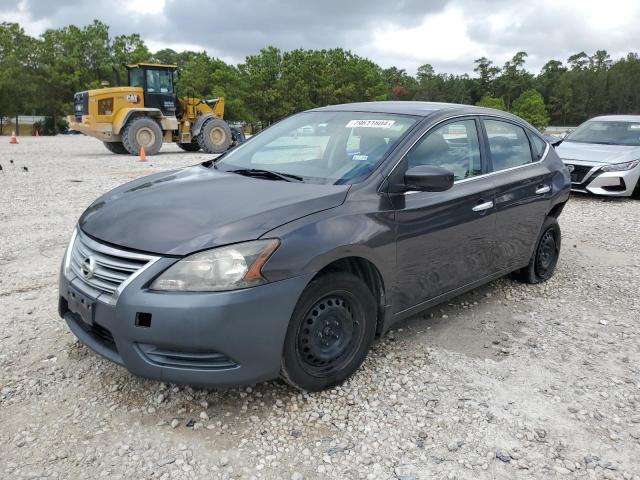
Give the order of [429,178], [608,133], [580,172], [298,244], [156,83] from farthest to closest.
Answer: [156,83], [608,133], [580,172], [429,178], [298,244]

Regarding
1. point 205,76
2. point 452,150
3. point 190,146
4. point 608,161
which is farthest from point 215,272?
point 205,76

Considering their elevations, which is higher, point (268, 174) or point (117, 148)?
point (117, 148)

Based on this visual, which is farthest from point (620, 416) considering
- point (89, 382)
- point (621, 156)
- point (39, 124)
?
point (39, 124)

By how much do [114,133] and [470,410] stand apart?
17536 millimetres

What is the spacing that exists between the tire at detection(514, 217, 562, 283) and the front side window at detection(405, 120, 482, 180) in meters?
1.35

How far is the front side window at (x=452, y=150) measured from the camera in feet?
12.1

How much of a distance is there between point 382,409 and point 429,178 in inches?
53.1

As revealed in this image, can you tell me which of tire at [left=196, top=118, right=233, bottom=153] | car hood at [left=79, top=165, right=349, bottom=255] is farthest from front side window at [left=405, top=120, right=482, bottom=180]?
tire at [left=196, top=118, right=233, bottom=153]

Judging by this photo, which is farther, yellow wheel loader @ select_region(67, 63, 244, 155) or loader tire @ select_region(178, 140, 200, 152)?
loader tire @ select_region(178, 140, 200, 152)

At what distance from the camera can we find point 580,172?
10086mm

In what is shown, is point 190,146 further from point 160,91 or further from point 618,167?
point 618,167

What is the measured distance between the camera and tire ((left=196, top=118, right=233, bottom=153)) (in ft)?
64.1

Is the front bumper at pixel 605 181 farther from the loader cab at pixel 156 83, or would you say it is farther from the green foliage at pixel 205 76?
the green foliage at pixel 205 76

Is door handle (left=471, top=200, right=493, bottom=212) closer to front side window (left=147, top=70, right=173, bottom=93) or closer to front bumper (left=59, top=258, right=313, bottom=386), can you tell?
front bumper (left=59, top=258, right=313, bottom=386)
